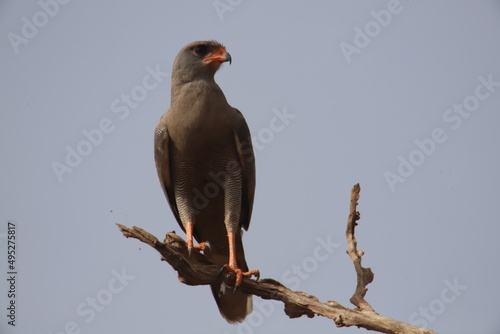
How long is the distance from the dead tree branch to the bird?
0.42 metres

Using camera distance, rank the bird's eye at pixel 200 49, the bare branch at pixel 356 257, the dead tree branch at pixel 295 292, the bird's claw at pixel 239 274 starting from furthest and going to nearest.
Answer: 1. the bird's eye at pixel 200 49
2. the bird's claw at pixel 239 274
3. the bare branch at pixel 356 257
4. the dead tree branch at pixel 295 292

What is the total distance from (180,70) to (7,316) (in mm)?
3688

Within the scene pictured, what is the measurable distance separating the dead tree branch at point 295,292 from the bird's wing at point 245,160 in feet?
3.93

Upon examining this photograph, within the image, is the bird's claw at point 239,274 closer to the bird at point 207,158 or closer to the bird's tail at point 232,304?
the bird at point 207,158

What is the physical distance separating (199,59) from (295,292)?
9.02ft

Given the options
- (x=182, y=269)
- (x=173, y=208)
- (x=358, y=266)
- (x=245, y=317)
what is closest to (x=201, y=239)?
(x=173, y=208)

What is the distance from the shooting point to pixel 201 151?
7.29m

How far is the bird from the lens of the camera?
23.9 ft

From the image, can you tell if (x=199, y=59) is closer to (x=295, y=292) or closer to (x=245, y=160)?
(x=245, y=160)

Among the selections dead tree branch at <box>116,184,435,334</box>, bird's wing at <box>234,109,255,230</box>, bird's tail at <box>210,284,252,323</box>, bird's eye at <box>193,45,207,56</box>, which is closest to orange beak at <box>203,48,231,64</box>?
bird's eye at <box>193,45,207,56</box>

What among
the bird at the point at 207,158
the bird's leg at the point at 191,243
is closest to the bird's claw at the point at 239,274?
the bird at the point at 207,158

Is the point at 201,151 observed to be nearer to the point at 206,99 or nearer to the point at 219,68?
the point at 206,99

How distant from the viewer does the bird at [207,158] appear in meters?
7.28

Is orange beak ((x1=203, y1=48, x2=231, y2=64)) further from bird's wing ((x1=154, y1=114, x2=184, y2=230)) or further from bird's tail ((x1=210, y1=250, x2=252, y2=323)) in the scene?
bird's tail ((x1=210, y1=250, x2=252, y2=323))
